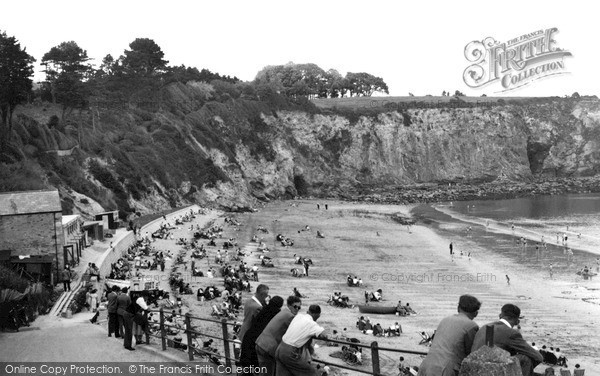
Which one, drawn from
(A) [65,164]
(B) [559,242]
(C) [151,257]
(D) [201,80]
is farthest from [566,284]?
(D) [201,80]

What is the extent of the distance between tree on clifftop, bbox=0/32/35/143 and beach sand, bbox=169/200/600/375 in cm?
1458

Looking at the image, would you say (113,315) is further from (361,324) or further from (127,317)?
(361,324)

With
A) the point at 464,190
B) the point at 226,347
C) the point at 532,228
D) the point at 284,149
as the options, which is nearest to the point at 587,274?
the point at 532,228

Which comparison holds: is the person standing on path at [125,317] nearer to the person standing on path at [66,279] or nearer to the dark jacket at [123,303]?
the dark jacket at [123,303]

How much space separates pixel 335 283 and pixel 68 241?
12.6 meters

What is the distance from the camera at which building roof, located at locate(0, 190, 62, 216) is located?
2441cm

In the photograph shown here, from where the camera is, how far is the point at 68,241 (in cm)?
2736

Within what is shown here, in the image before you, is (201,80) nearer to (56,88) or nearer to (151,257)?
(56,88)

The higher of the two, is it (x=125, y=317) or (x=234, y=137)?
(x=234, y=137)

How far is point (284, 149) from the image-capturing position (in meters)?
Answer: 96.2

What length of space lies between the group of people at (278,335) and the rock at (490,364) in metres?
2.30

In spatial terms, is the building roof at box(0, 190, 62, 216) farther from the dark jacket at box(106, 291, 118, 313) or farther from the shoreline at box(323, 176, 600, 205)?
the shoreline at box(323, 176, 600, 205)

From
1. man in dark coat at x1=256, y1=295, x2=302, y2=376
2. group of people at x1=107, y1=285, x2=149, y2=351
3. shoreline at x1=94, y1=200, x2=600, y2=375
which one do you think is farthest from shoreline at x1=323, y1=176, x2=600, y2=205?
man in dark coat at x1=256, y1=295, x2=302, y2=376

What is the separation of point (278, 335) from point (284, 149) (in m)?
89.4
